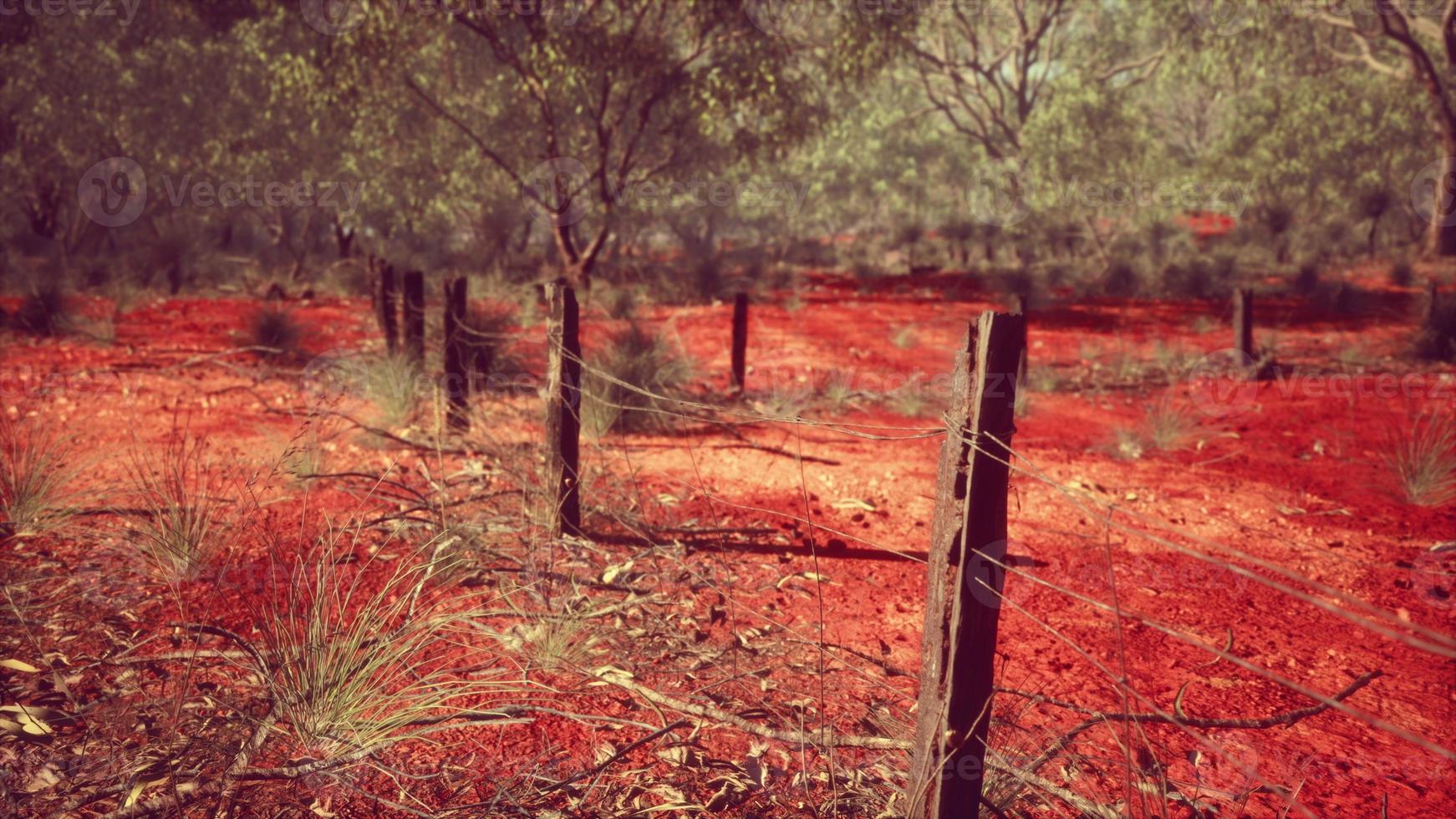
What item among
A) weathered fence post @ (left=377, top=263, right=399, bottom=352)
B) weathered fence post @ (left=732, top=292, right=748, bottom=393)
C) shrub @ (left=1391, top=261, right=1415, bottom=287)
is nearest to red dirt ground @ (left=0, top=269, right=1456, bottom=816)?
weathered fence post @ (left=732, top=292, right=748, bottom=393)

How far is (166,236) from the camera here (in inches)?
709

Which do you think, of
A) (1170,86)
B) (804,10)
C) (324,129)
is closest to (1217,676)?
(804,10)

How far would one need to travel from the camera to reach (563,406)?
4582 millimetres

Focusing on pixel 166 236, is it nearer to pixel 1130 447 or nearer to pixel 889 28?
pixel 889 28

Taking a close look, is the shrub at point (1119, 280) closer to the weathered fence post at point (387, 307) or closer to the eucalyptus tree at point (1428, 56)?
the eucalyptus tree at point (1428, 56)
